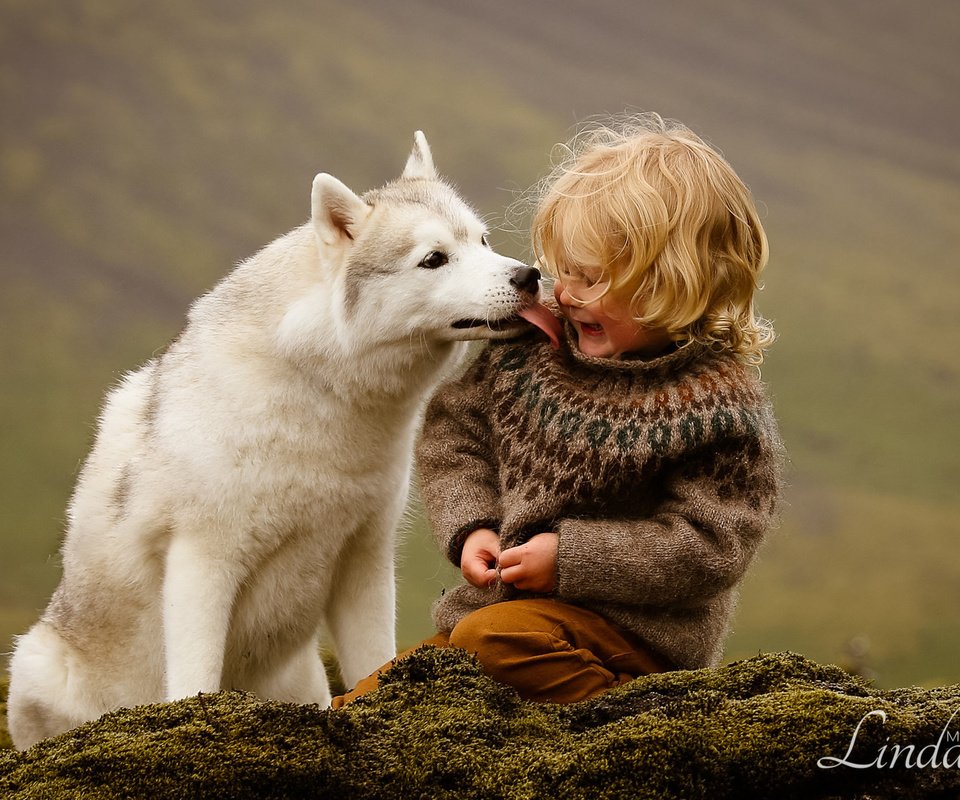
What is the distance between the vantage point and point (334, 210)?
2.84m

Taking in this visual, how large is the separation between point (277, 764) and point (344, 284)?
1.27 meters

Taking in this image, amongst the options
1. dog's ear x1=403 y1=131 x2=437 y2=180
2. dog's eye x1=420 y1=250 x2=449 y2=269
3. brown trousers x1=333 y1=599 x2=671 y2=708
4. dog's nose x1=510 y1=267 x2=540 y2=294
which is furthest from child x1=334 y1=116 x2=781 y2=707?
dog's ear x1=403 y1=131 x2=437 y2=180

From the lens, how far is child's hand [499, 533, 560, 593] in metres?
2.54

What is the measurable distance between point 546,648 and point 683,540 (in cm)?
39

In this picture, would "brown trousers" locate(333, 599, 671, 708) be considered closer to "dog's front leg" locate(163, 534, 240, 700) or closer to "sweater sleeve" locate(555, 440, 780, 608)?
"sweater sleeve" locate(555, 440, 780, 608)

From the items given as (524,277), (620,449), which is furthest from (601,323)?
(620,449)

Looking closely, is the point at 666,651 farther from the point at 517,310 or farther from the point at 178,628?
the point at 178,628

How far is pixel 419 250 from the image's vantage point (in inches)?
109

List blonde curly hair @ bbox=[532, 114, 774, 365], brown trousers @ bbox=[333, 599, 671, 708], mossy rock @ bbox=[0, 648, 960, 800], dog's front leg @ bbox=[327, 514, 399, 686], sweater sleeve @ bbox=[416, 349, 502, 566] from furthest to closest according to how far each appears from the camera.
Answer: dog's front leg @ bbox=[327, 514, 399, 686]
sweater sleeve @ bbox=[416, 349, 502, 566]
blonde curly hair @ bbox=[532, 114, 774, 365]
brown trousers @ bbox=[333, 599, 671, 708]
mossy rock @ bbox=[0, 648, 960, 800]

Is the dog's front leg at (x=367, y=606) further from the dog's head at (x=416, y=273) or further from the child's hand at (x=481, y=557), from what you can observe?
the dog's head at (x=416, y=273)

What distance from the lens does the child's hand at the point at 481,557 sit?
2.65m

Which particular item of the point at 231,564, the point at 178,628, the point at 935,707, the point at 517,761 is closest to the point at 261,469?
the point at 231,564

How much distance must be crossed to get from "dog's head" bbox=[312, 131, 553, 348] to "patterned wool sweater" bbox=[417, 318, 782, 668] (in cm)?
18

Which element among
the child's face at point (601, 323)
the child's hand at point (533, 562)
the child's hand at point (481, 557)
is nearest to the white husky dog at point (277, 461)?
the child's face at point (601, 323)
